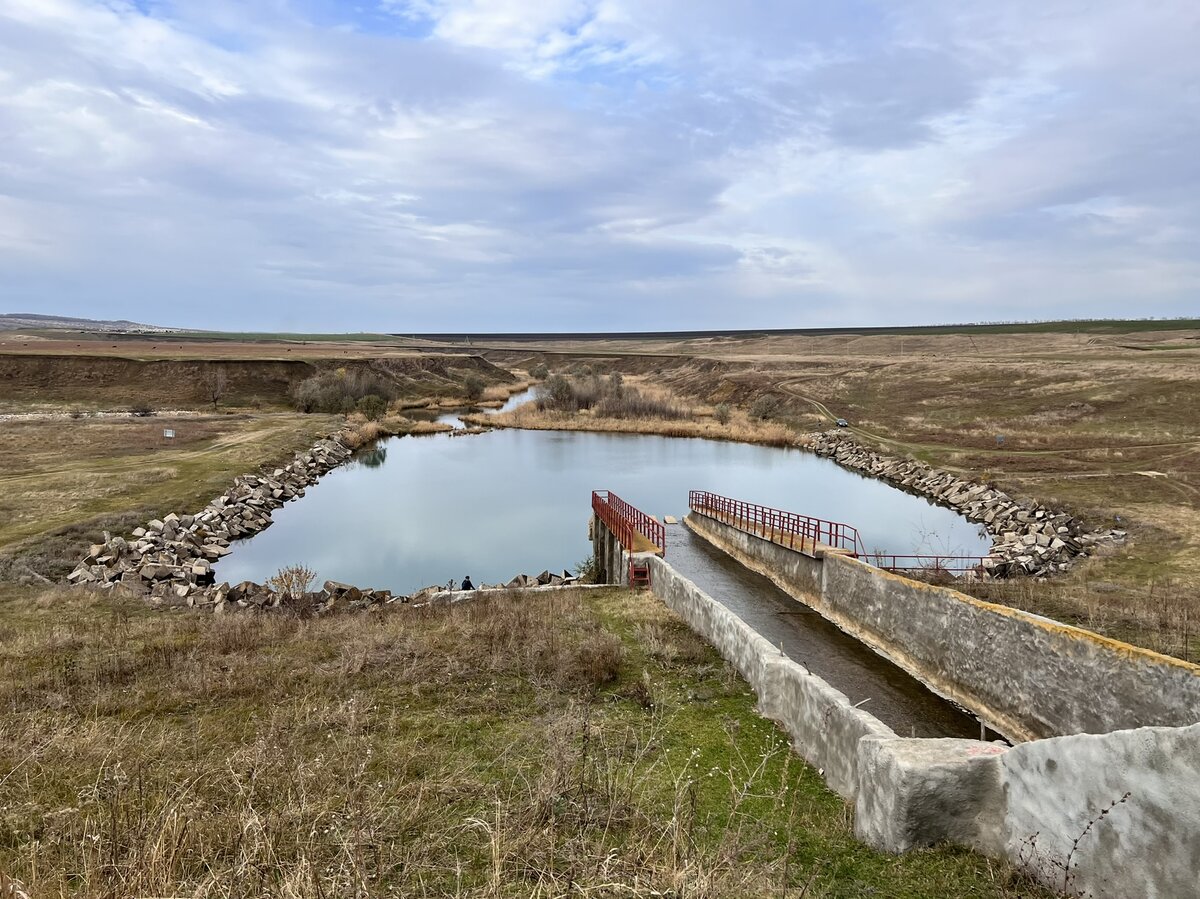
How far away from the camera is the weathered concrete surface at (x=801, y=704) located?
7496 millimetres

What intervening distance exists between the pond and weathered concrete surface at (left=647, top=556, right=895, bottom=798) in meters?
15.2

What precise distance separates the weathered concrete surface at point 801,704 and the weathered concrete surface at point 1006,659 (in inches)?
120

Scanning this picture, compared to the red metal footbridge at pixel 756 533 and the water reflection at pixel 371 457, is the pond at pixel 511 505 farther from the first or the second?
the red metal footbridge at pixel 756 533

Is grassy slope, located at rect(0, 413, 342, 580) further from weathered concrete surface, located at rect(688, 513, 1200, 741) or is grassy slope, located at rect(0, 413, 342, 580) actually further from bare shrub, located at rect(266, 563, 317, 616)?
weathered concrete surface, located at rect(688, 513, 1200, 741)

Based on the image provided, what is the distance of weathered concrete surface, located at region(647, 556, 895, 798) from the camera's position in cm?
750

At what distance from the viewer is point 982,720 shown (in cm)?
1045

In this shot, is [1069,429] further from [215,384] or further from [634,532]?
[215,384]

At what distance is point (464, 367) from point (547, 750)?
4116 inches

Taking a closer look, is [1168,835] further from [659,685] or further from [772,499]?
[772,499]

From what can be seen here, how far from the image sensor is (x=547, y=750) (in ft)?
23.3

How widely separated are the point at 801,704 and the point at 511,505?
29.7 metres

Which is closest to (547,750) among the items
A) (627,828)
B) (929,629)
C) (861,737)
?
(627,828)

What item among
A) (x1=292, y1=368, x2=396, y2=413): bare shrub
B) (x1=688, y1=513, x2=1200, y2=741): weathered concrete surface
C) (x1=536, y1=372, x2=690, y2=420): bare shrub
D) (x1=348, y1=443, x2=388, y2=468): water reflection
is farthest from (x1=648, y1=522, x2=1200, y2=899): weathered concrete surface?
(x1=292, y1=368, x2=396, y2=413): bare shrub

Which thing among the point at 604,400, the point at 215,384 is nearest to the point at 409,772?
the point at 604,400
